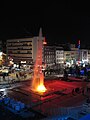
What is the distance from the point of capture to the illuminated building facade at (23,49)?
8569cm

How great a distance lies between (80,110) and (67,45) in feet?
263

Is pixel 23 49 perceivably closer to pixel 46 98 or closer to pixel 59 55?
pixel 59 55

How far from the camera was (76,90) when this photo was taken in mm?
36000

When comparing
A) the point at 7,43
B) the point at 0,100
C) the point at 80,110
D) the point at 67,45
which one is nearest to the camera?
the point at 80,110

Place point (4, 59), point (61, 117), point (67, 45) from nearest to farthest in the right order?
point (61, 117)
point (4, 59)
point (67, 45)

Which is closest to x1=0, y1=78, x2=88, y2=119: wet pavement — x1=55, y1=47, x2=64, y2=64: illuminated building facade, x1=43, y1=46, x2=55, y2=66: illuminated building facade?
x1=43, y1=46, x2=55, y2=66: illuminated building facade

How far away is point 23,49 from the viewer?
291 ft

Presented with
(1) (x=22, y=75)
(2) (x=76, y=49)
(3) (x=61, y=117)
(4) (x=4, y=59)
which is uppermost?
(2) (x=76, y=49)

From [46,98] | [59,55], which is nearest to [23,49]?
[59,55]

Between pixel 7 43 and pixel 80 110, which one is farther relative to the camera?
pixel 7 43

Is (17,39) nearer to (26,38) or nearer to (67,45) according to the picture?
(26,38)

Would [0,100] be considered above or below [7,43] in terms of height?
below

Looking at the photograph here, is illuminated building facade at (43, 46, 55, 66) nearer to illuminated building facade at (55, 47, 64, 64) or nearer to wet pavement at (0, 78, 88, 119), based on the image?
illuminated building facade at (55, 47, 64, 64)

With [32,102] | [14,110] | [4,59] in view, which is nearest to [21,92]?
[32,102]
